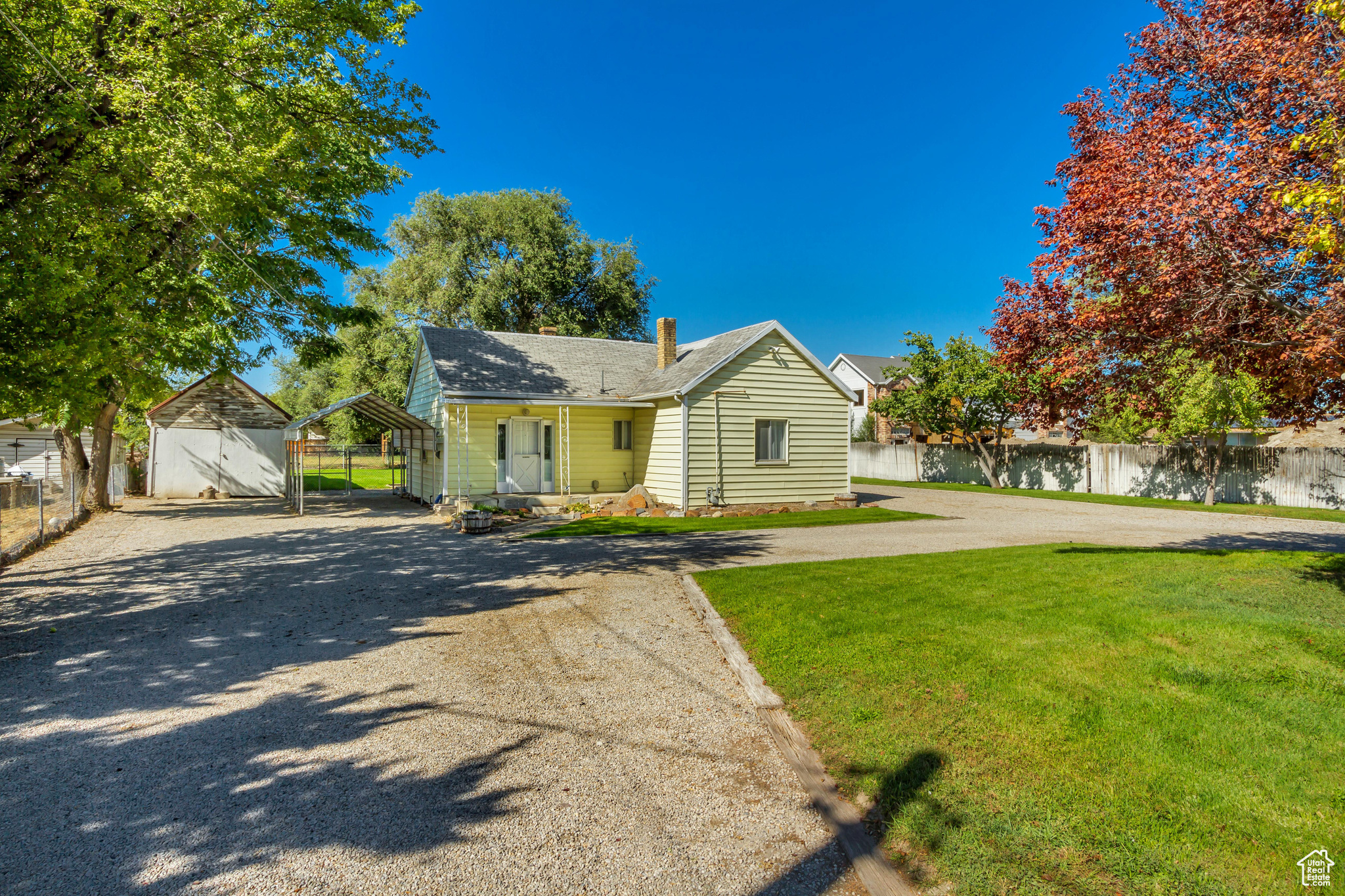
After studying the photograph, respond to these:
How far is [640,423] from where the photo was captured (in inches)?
786

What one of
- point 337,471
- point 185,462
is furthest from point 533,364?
point 337,471

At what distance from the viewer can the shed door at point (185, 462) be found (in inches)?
859

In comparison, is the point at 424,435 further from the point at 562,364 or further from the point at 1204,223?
the point at 1204,223

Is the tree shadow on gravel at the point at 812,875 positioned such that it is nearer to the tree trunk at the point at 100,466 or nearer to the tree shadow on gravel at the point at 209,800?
the tree shadow on gravel at the point at 209,800

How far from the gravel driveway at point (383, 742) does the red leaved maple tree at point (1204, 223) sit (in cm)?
624

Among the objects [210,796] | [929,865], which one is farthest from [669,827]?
[210,796]

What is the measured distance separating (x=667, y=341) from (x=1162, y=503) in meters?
16.9

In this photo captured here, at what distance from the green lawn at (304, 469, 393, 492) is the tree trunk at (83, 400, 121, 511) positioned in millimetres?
8217

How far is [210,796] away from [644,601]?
16.6 ft

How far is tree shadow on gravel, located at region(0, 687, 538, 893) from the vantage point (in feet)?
10.2

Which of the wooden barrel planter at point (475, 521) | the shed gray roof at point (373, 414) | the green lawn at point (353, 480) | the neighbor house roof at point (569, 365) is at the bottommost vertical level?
the wooden barrel planter at point (475, 521)

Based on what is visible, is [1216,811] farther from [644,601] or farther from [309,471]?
[309,471]

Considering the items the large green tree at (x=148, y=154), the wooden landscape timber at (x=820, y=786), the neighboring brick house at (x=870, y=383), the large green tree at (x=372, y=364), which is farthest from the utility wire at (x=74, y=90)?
the neighboring brick house at (x=870, y=383)

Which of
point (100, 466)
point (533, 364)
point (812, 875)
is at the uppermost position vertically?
point (533, 364)
